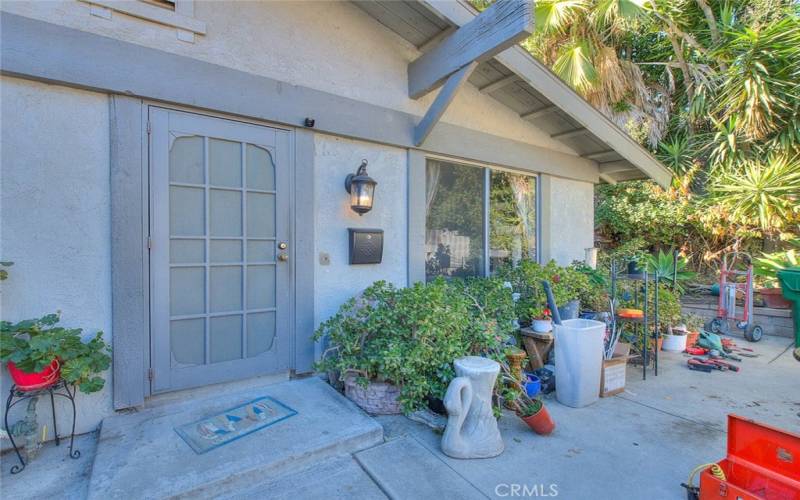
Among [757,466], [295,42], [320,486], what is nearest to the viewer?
[757,466]

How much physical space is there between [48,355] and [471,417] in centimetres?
249

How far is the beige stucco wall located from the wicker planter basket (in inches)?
102

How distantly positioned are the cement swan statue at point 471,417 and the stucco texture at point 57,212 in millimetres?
2281

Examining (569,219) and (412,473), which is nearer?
(412,473)

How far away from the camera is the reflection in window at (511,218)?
471 centimetres

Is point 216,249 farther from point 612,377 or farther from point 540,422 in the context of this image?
point 612,377

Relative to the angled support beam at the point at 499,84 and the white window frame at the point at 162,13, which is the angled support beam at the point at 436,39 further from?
the white window frame at the point at 162,13

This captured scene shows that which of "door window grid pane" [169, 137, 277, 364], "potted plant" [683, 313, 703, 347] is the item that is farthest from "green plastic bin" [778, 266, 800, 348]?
"door window grid pane" [169, 137, 277, 364]

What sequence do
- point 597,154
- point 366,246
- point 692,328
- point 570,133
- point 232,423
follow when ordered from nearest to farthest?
point 232,423 < point 366,246 < point 570,133 < point 692,328 < point 597,154

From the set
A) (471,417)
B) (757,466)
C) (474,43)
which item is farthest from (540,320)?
(474,43)

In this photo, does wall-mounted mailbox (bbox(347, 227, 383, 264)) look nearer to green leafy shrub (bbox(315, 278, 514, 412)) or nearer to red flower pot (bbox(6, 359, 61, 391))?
green leafy shrub (bbox(315, 278, 514, 412))

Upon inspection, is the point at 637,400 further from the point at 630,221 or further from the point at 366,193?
the point at 630,221

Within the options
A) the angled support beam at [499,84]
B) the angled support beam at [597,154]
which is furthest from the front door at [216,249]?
the angled support beam at [597,154]

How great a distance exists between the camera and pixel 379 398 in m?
2.85
